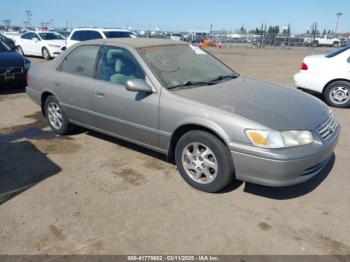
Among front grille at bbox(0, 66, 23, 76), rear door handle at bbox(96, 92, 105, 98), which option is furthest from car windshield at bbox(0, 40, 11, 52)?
rear door handle at bbox(96, 92, 105, 98)

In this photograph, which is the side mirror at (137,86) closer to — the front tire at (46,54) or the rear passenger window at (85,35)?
the rear passenger window at (85,35)

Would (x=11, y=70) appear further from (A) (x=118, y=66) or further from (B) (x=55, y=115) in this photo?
(A) (x=118, y=66)

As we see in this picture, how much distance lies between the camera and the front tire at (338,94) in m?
7.49

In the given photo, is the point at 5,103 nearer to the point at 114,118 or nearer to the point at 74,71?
the point at 74,71

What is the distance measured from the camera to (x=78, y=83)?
16.0 ft

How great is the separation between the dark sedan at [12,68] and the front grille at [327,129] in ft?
25.3

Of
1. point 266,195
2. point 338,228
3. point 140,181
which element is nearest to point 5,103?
point 140,181

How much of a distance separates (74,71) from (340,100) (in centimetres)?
585

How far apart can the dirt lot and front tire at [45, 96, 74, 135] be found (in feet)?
2.22

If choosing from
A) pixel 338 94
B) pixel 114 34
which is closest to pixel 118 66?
pixel 338 94

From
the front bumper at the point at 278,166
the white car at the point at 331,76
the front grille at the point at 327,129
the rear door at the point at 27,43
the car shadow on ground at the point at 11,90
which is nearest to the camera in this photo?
the front bumper at the point at 278,166

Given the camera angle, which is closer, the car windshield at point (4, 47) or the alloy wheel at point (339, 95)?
the alloy wheel at point (339, 95)

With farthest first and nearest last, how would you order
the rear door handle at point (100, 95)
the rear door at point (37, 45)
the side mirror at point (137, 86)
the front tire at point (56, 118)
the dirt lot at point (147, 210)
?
the rear door at point (37, 45) < the front tire at point (56, 118) < the rear door handle at point (100, 95) < the side mirror at point (137, 86) < the dirt lot at point (147, 210)

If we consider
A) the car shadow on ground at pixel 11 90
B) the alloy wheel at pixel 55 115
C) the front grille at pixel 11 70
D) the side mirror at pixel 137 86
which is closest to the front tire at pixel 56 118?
the alloy wheel at pixel 55 115
